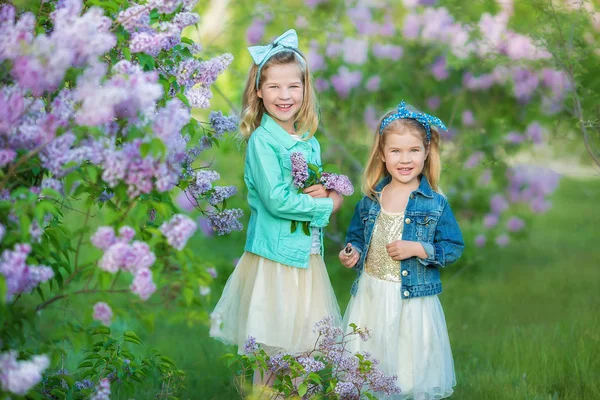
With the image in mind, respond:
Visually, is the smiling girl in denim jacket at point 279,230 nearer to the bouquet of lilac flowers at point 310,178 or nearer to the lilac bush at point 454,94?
the bouquet of lilac flowers at point 310,178

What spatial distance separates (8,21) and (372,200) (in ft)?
6.83

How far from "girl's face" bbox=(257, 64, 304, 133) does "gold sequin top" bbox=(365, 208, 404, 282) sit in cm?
71

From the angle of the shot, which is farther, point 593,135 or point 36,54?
point 593,135

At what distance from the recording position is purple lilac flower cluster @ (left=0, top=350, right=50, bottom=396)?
229 centimetres

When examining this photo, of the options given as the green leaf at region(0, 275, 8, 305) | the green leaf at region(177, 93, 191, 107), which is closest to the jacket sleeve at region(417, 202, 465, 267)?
the green leaf at region(177, 93, 191, 107)

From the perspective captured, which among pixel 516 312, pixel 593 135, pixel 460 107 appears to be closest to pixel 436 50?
pixel 460 107

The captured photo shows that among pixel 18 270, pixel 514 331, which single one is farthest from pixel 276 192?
pixel 514 331

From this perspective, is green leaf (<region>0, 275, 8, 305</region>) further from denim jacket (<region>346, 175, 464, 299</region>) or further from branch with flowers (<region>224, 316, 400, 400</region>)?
denim jacket (<region>346, 175, 464, 299</region>)

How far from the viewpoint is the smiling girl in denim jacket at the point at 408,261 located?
3.75 meters

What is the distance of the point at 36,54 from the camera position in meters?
2.40

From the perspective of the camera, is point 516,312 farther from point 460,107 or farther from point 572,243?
point 572,243

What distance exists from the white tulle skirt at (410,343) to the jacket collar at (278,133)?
84cm

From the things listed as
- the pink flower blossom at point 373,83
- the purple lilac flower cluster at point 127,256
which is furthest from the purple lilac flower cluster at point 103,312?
the pink flower blossom at point 373,83

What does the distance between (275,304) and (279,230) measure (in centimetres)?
37
